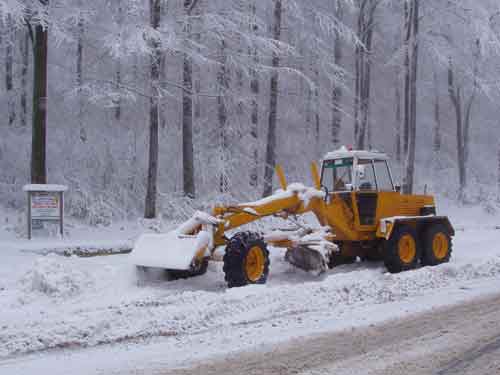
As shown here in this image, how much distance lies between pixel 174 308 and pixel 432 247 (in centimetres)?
603

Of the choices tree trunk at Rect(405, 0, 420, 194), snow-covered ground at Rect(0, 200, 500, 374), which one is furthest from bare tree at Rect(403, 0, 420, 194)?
snow-covered ground at Rect(0, 200, 500, 374)

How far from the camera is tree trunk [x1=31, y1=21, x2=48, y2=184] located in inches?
676

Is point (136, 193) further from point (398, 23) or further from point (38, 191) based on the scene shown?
point (398, 23)

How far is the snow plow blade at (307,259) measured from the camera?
32.4 feet

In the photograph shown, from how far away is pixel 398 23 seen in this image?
30.1 meters

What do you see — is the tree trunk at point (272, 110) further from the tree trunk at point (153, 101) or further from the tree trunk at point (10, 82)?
the tree trunk at point (10, 82)

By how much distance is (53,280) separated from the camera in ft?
27.6

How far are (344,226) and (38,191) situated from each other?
8.89 m

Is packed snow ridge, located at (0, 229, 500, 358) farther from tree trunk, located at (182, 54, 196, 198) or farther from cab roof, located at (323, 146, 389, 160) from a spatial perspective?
tree trunk, located at (182, 54, 196, 198)

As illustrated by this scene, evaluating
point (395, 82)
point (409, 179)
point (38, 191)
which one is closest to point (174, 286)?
point (38, 191)

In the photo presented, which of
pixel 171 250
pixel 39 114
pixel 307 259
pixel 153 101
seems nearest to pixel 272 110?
pixel 153 101

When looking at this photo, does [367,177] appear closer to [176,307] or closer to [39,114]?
[176,307]

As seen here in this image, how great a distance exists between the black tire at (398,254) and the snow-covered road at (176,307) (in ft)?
0.81

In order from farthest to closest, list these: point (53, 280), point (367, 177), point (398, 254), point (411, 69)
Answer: point (411, 69) < point (367, 177) < point (398, 254) < point (53, 280)
